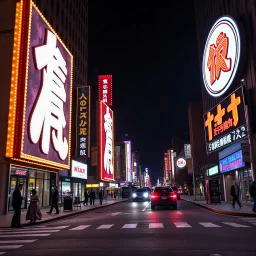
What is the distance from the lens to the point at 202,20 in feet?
168

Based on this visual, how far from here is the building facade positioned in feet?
91.0

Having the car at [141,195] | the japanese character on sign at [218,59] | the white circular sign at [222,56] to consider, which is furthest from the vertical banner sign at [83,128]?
the japanese character on sign at [218,59]

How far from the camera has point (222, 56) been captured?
111 feet

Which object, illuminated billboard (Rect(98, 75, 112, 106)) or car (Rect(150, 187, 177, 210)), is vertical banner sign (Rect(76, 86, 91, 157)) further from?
illuminated billboard (Rect(98, 75, 112, 106))

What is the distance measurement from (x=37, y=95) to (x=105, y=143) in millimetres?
32457

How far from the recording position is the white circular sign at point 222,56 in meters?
30.0

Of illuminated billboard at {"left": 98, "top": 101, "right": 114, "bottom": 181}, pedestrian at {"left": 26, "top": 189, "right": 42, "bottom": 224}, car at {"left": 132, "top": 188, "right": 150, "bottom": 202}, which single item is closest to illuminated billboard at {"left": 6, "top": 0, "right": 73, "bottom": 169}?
pedestrian at {"left": 26, "top": 189, "right": 42, "bottom": 224}

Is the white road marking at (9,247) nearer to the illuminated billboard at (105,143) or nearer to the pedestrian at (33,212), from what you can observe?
Result: the pedestrian at (33,212)

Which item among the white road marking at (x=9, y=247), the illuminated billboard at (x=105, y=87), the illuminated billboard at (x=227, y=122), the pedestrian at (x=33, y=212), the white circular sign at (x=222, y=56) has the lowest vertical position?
the white road marking at (x=9, y=247)

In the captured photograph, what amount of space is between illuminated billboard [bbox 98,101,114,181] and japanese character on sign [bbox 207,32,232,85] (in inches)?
912

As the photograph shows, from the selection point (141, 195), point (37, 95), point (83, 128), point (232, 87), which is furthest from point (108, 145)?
point (37, 95)

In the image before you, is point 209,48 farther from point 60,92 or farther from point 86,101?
point 60,92

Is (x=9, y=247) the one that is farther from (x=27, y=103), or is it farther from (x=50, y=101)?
(x=50, y=101)

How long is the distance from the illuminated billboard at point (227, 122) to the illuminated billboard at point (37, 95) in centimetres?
1670
